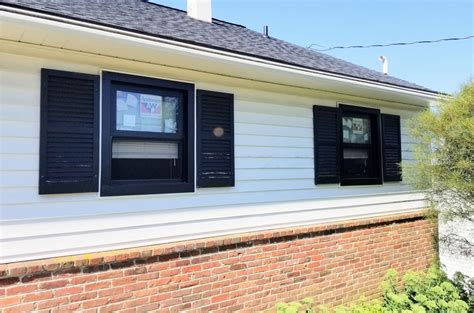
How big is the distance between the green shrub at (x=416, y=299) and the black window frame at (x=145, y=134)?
1954 mm

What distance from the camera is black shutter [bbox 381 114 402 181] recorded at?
20.8ft

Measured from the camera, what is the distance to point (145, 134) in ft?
12.9

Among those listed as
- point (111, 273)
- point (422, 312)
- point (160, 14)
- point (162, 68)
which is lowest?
point (422, 312)

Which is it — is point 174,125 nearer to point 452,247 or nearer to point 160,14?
point 160,14

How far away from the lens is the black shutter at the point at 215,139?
433 cm

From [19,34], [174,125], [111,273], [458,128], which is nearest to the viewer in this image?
[19,34]

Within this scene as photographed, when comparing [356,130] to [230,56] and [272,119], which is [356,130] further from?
[230,56]

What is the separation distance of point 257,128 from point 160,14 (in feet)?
7.07

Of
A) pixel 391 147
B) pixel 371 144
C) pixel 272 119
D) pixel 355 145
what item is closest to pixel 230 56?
pixel 272 119

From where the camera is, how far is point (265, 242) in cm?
471

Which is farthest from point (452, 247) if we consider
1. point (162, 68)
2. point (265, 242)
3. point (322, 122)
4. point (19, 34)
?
point (19, 34)

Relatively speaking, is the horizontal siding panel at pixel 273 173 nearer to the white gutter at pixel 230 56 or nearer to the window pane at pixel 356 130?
the window pane at pixel 356 130

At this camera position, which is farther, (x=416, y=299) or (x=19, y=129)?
(x=416, y=299)

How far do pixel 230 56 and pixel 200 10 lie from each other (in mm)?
2332
